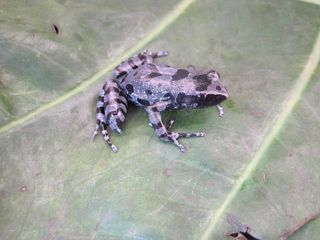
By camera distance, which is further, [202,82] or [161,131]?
[202,82]

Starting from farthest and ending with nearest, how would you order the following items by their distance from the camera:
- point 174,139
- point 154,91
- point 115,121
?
point 154,91 → point 115,121 → point 174,139

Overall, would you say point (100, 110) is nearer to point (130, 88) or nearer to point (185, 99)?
point (130, 88)

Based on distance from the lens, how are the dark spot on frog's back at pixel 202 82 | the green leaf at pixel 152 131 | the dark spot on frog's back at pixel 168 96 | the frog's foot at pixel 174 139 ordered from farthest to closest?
the dark spot on frog's back at pixel 168 96
the dark spot on frog's back at pixel 202 82
the frog's foot at pixel 174 139
the green leaf at pixel 152 131

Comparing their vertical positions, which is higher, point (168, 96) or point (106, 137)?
point (168, 96)

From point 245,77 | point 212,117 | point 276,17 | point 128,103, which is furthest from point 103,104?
point 276,17

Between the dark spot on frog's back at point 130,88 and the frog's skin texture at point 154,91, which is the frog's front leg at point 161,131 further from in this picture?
the dark spot on frog's back at point 130,88

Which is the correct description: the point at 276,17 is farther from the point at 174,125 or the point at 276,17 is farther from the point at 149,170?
the point at 149,170

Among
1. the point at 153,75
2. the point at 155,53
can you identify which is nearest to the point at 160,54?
the point at 155,53

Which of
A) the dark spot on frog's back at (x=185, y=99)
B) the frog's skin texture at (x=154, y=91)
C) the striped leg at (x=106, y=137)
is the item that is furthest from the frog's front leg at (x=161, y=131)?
the striped leg at (x=106, y=137)
